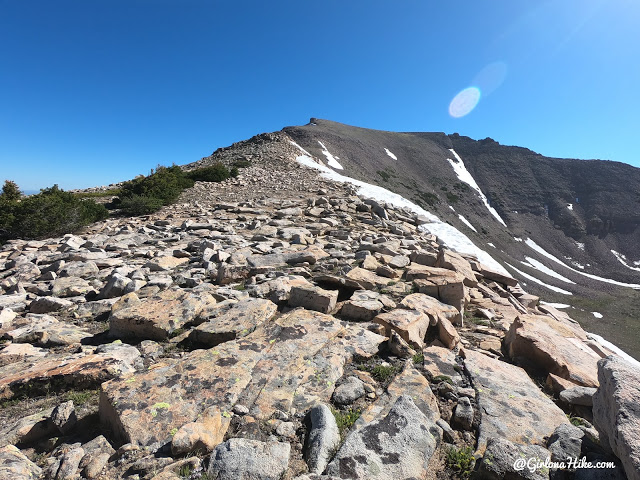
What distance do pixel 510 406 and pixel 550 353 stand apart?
178cm

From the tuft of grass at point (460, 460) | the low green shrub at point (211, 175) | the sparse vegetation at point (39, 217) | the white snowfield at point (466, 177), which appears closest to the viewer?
the tuft of grass at point (460, 460)

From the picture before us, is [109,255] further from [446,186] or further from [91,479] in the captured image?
[446,186]

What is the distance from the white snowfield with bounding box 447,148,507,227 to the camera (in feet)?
273

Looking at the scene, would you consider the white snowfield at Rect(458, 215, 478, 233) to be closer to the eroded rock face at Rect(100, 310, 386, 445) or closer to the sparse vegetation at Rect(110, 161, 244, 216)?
the sparse vegetation at Rect(110, 161, 244, 216)

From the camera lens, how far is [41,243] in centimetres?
1012

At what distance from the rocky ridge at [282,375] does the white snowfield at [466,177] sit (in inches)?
3419

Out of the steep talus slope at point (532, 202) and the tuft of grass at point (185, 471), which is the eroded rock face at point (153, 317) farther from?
the steep talus slope at point (532, 202)

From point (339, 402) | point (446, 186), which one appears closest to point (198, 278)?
point (339, 402)

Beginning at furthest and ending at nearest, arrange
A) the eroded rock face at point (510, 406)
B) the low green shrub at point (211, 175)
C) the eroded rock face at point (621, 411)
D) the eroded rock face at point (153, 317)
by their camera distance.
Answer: the low green shrub at point (211, 175) → the eroded rock face at point (153, 317) → the eroded rock face at point (510, 406) → the eroded rock face at point (621, 411)

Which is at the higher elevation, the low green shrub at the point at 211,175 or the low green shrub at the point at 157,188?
the low green shrub at the point at 211,175

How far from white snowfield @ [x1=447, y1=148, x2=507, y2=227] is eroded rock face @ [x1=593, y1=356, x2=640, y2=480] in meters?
89.5

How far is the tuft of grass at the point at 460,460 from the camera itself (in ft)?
8.76

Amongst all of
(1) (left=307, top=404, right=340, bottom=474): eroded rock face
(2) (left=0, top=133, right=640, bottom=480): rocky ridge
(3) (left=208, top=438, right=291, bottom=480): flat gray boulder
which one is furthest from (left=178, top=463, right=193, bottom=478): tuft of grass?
(1) (left=307, top=404, right=340, bottom=474): eroded rock face

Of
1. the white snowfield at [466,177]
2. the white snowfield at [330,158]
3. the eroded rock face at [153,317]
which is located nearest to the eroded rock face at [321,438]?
the eroded rock face at [153,317]
